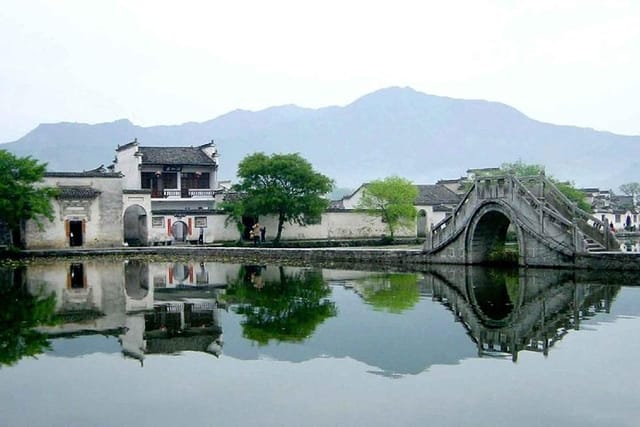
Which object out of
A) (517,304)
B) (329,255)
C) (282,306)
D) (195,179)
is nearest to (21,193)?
(329,255)

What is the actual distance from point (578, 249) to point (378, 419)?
1911 centimetres

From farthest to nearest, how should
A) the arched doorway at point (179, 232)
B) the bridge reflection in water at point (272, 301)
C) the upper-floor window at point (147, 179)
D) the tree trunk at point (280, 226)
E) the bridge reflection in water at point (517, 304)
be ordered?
the upper-floor window at point (147, 179) → the arched doorway at point (179, 232) → the tree trunk at point (280, 226) → the bridge reflection in water at point (272, 301) → the bridge reflection in water at point (517, 304)

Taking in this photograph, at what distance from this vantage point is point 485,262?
3044cm

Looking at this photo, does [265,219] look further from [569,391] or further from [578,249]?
[569,391]

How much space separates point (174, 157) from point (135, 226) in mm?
7342

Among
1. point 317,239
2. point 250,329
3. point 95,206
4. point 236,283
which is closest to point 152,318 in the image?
point 250,329

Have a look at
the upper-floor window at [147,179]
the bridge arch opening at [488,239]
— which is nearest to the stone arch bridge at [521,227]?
the bridge arch opening at [488,239]

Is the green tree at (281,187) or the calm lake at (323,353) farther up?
the green tree at (281,187)

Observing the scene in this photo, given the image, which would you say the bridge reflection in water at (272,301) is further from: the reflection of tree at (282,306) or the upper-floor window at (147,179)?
the upper-floor window at (147,179)

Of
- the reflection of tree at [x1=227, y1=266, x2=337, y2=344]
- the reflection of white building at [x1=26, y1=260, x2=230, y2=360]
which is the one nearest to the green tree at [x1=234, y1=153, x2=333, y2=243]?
the reflection of white building at [x1=26, y1=260, x2=230, y2=360]

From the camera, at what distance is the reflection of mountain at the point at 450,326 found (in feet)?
41.5

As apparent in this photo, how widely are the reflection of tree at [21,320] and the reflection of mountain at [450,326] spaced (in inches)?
149

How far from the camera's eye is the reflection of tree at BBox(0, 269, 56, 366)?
43.9 ft

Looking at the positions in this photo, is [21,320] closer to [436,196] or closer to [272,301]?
[272,301]
